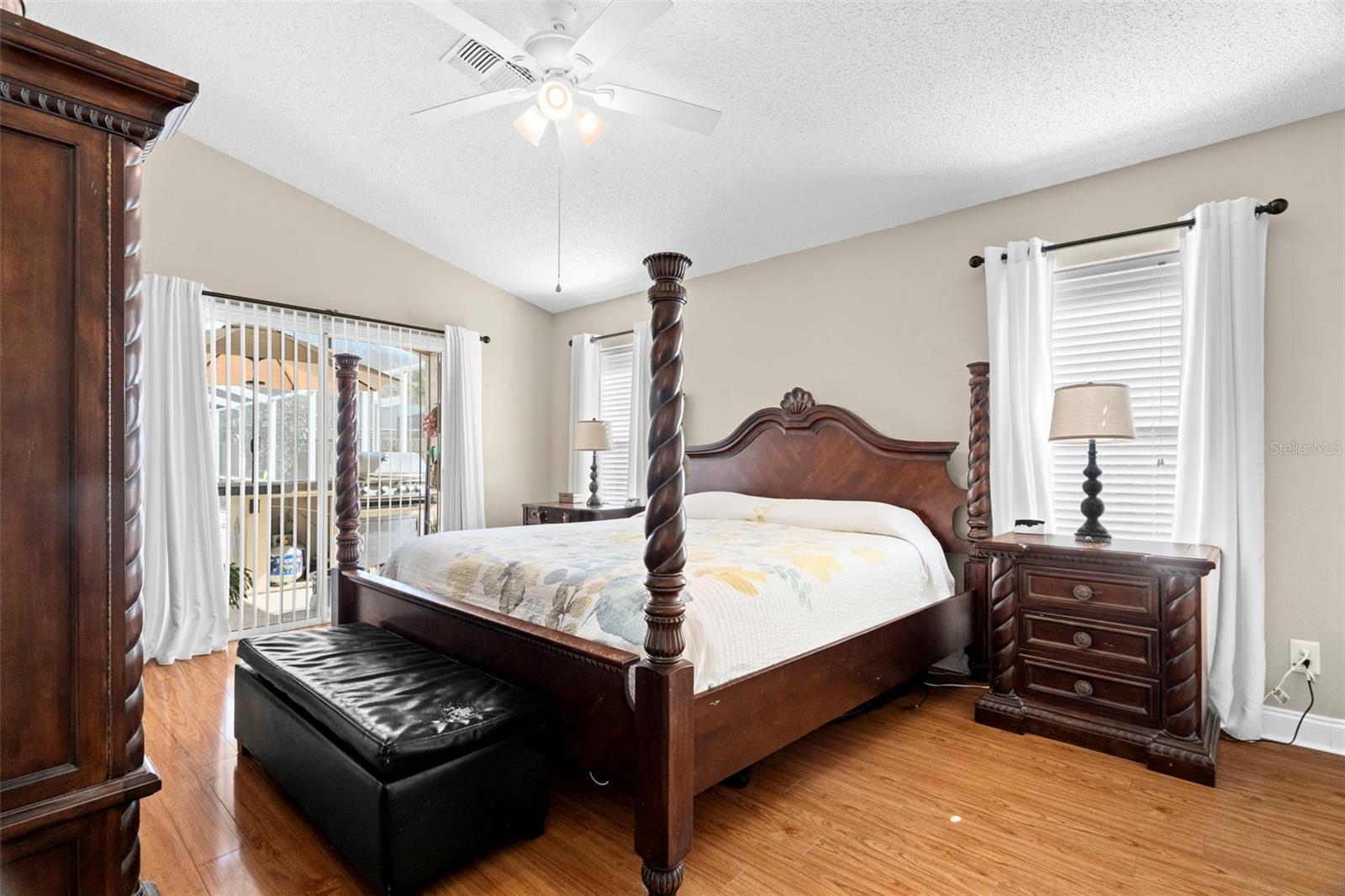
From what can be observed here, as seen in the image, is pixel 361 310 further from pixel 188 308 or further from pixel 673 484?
pixel 673 484

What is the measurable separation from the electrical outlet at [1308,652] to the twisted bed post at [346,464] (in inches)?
159

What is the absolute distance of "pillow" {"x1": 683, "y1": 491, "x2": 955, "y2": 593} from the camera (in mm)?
3123

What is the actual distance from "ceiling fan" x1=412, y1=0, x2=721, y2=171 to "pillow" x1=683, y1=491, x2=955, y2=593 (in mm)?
1755

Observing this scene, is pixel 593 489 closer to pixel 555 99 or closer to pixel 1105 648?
pixel 555 99

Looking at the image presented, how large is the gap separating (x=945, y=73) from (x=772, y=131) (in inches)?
31.5

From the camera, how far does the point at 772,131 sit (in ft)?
10.0

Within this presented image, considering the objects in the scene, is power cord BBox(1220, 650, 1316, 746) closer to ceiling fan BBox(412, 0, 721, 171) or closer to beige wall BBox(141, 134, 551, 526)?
ceiling fan BBox(412, 0, 721, 171)

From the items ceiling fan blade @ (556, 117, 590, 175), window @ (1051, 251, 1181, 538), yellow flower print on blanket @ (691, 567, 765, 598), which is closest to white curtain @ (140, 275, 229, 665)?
ceiling fan blade @ (556, 117, 590, 175)

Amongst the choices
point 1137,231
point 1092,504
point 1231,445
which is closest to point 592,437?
point 1092,504

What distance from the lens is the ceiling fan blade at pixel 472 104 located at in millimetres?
2494

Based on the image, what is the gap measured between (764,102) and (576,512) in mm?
2881

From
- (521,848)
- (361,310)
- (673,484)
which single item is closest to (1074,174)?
(673,484)

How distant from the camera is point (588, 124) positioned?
2617 mm

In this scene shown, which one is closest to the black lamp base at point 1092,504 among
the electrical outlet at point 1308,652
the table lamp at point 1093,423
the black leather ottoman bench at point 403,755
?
the table lamp at point 1093,423
